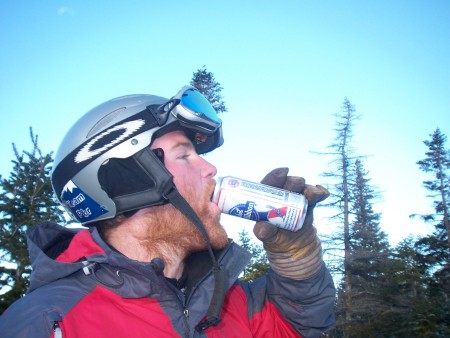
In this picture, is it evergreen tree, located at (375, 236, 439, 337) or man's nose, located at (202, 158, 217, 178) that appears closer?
man's nose, located at (202, 158, 217, 178)

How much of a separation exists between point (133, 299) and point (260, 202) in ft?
4.37

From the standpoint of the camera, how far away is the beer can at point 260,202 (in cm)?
280

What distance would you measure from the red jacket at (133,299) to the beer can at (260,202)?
14.6 inches

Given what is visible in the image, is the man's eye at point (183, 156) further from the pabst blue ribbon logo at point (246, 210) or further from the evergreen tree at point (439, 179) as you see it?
the evergreen tree at point (439, 179)

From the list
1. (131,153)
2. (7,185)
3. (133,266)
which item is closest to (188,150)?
(131,153)

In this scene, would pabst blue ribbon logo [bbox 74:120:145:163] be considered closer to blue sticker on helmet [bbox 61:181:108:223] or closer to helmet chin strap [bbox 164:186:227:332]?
blue sticker on helmet [bbox 61:181:108:223]

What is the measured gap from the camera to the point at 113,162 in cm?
260

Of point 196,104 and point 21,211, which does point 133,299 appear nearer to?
point 196,104

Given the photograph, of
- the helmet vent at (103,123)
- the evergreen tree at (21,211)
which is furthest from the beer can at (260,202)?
the evergreen tree at (21,211)

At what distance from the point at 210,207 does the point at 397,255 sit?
21300 millimetres

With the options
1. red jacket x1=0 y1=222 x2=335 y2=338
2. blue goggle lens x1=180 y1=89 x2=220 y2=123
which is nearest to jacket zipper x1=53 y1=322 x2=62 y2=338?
red jacket x1=0 y1=222 x2=335 y2=338

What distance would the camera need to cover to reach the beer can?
2.80 meters

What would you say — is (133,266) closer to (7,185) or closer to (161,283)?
(161,283)

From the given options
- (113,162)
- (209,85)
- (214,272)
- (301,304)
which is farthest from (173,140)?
(209,85)
